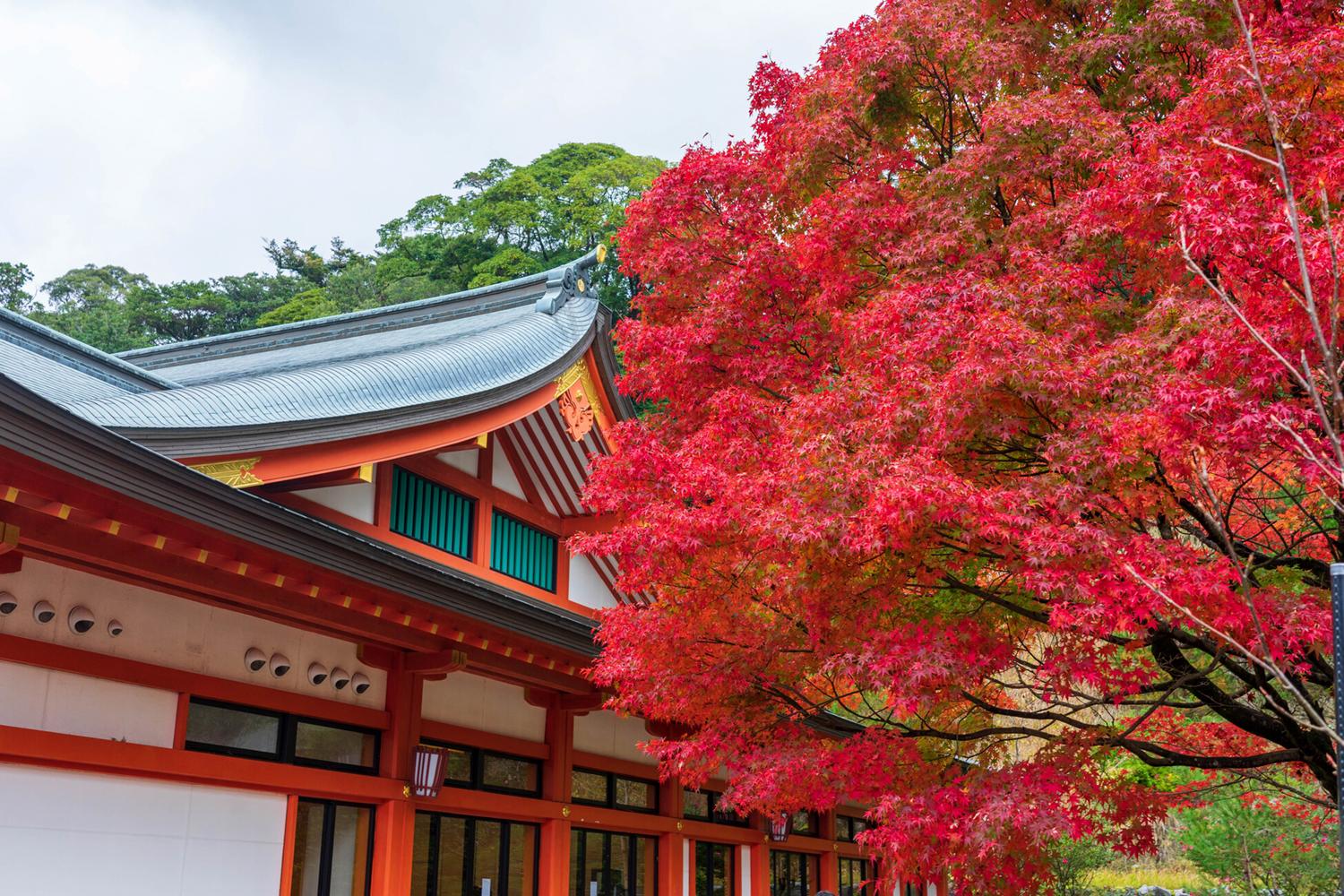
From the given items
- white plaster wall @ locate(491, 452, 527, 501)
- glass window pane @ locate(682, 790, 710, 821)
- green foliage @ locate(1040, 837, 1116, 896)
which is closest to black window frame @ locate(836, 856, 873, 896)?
glass window pane @ locate(682, 790, 710, 821)

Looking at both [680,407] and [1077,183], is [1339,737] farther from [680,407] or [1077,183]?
[680,407]

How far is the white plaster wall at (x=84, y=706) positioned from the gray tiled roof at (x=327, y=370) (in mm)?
1530

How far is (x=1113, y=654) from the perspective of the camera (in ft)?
23.4

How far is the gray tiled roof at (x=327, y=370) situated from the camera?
7.82m

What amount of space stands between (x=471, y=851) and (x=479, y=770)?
71 centimetres

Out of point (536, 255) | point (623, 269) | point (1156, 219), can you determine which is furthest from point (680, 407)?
point (536, 255)

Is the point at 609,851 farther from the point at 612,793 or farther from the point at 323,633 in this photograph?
the point at 323,633

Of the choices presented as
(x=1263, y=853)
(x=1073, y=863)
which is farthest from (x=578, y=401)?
(x=1073, y=863)

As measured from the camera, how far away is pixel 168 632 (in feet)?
24.0

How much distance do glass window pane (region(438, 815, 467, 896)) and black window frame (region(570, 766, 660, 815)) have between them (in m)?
1.65

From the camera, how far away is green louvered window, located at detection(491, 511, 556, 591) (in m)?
11.5

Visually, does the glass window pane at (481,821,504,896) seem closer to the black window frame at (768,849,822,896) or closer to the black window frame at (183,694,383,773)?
the black window frame at (183,694,383,773)

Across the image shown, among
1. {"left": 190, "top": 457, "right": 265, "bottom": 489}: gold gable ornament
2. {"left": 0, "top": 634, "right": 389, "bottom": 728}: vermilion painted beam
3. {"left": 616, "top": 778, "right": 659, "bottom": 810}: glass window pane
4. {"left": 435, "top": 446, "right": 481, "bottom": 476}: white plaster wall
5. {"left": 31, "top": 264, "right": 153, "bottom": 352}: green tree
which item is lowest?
{"left": 616, "top": 778, "right": 659, "bottom": 810}: glass window pane

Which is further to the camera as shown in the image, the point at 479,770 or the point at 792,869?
the point at 792,869
